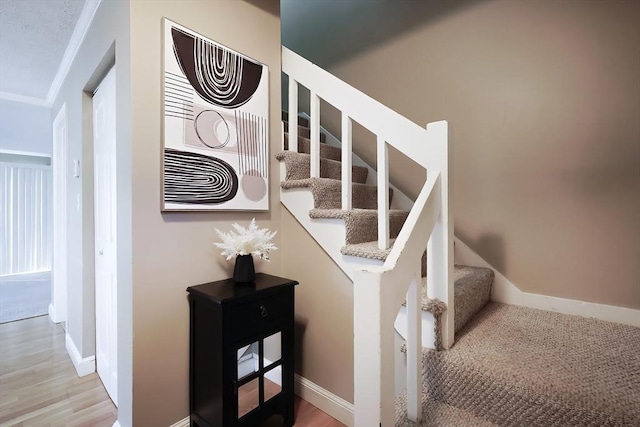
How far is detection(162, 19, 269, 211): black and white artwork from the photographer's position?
4.16 feet

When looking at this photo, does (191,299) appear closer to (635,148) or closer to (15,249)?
(635,148)

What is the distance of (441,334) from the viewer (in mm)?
1041

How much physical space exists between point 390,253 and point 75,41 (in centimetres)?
259

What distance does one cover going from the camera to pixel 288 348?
142 centimetres

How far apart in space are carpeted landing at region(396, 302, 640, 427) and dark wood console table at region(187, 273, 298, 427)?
65 centimetres

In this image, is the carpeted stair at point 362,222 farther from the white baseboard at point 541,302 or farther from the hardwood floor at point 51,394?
the hardwood floor at point 51,394

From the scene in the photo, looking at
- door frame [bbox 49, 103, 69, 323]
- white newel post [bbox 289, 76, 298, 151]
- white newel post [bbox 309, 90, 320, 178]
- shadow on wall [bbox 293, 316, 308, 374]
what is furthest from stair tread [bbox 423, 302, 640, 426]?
door frame [bbox 49, 103, 69, 323]

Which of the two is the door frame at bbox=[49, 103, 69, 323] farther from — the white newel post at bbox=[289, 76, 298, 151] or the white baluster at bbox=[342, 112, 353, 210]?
the white baluster at bbox=[342, 112, 353, 210]

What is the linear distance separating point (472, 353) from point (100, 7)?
8.05 feet

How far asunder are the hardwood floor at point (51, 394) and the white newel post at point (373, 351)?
94 cm

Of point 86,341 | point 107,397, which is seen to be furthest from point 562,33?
point 86,341

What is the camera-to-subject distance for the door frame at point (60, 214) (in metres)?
2.38

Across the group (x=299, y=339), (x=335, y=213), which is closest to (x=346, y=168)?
(x=335, y=213)

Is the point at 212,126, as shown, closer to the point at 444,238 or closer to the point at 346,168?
the point at 346,168
